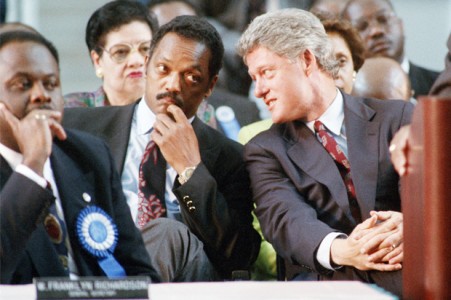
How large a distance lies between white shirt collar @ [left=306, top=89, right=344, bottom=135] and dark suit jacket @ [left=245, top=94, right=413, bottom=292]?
2 cm

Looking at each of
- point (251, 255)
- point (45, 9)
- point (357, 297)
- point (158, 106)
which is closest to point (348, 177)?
point (251, 255)

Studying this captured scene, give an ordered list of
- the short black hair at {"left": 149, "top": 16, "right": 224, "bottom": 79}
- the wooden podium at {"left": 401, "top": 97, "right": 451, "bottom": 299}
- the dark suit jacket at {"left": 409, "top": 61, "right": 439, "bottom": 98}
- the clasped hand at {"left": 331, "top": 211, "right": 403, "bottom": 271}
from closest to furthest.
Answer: the wooden podium at {"left": 401, "top": 97, "right": 451, "bottom": 299}, the clasped hand at {"left": 331, "top": 211, "right": 403, "bottom": 271}, the short black hair at {"left": 149, "top": 16, "right": 224, "bottom": 79}, the dark suit jacket at {"left": 409, "top": 61, "right": 439, "bottom": 98}

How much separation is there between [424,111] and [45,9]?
3.44 metres

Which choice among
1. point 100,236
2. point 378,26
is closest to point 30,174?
point 100,236

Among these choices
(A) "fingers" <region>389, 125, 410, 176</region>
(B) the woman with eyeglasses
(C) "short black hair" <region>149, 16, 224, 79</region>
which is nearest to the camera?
(A) "fingers" <region>389, 125, 410, 176</region>

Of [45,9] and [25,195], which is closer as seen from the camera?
[25,195]

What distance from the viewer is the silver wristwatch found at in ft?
9.75

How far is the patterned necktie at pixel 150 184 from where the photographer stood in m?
2.95

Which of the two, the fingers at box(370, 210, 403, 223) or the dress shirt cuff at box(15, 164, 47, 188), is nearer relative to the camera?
the dress shirt cuff at box(15, 164, 47, 188)

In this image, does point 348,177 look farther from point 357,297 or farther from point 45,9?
point 45,9

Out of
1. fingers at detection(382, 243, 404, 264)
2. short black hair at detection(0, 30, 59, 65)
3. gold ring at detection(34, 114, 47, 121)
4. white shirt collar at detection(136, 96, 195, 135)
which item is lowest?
fingers at detection(382, 243, 404, 264)

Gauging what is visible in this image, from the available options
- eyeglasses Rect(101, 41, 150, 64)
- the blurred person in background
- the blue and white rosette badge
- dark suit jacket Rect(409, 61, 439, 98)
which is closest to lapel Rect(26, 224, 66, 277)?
the blue and white rosette badge

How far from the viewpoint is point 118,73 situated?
360 cm

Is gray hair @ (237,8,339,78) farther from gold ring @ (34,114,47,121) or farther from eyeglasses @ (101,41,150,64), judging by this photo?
gold ring @ (34,114,47,121)
